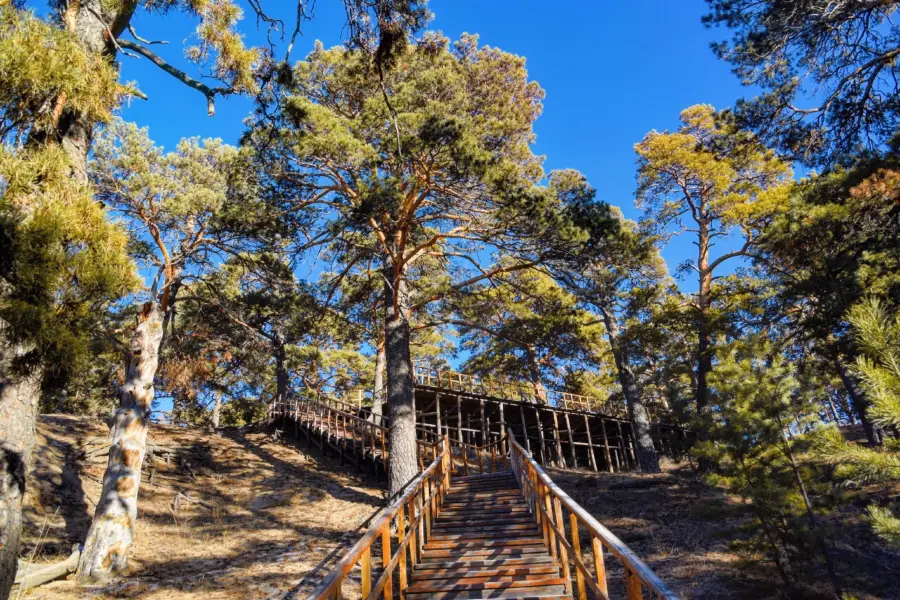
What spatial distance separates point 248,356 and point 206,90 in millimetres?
14272

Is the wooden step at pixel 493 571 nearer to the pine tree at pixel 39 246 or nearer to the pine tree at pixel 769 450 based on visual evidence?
the pine tree at pixel 39 246

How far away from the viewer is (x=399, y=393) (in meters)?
10.7

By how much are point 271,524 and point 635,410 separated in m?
12.8

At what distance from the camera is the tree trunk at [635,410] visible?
54.7 ft

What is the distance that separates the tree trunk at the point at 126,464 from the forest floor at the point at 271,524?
443mm

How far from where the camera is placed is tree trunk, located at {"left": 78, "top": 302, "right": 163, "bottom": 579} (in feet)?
23.1

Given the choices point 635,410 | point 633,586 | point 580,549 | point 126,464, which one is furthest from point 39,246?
point 635,410

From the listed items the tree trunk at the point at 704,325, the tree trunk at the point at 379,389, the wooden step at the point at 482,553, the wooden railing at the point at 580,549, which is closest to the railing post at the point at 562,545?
the wooden railing at the point at 580,549

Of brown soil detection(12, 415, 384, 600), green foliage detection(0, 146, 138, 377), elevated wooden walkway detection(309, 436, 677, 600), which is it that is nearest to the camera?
green foliage detection(0, 146, 138, 377)

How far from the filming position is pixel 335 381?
26422 mm

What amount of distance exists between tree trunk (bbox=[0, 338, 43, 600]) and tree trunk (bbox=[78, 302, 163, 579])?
5097 mm

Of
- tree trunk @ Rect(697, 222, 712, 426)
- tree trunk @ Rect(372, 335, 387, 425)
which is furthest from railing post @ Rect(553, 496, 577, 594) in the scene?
tree trunk @ Rect(372, 335, 387, 425)

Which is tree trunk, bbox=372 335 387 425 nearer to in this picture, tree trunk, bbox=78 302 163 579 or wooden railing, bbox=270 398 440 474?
wooden railing, bbox=270 398 440 474

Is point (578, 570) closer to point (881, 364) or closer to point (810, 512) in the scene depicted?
point (881, 364)
